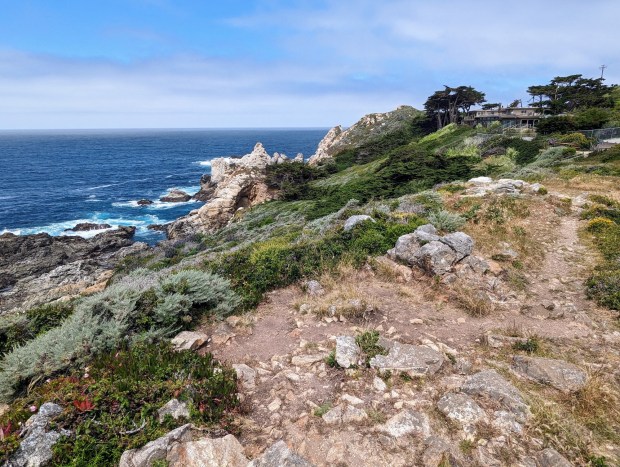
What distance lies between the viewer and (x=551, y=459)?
393cm

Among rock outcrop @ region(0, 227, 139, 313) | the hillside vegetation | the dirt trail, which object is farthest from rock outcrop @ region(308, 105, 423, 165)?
the dirt trail

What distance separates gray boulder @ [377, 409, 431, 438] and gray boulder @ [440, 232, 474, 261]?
5.82 metres

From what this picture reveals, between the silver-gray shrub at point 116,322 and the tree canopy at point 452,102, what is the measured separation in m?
60.0

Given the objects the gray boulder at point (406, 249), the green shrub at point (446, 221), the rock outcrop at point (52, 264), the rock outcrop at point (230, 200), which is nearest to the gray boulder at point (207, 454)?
the gray boulder at point (406, 249)

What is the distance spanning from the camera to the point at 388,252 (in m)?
10.3

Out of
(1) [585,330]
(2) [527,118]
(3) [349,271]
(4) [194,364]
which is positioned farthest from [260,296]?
(2) [527,118]

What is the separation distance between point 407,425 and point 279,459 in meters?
1.70

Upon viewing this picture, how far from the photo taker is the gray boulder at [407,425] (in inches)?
172

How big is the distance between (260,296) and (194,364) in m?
3.11

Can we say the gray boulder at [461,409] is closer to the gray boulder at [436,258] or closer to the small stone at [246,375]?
the small stone at [246,375]

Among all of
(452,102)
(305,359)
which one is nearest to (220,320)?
(305,359)

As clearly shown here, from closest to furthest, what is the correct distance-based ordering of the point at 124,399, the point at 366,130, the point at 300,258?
the point at 124,399, the point at 300,258, the point at 366,130

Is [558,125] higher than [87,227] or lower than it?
higher

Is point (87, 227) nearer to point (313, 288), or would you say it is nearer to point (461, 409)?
point (313, 288)
